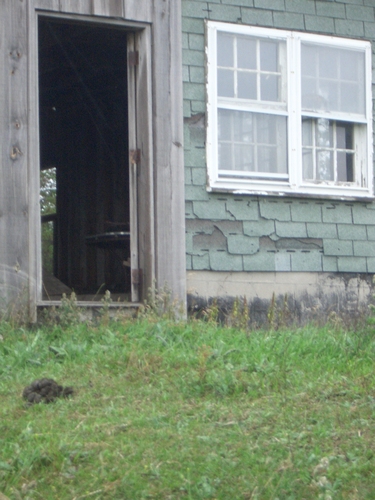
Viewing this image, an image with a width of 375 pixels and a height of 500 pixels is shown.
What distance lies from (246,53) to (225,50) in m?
0.26

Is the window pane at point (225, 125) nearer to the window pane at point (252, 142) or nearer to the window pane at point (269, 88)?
the window pane at point (252, 142)

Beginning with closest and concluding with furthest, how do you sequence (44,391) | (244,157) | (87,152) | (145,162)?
1. (44,391)
2. (145,162)
3. (244,157)
4. (87,152)

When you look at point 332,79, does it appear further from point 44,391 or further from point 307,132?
point 44,391

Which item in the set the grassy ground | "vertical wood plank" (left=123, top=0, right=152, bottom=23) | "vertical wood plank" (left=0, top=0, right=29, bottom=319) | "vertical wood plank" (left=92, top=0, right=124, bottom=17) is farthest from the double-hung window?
the grassy ground

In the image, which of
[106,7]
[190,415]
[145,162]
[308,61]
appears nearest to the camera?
[190,415]

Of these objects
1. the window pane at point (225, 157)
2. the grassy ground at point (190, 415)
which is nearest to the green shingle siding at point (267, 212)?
the window pane at point (225, 157)

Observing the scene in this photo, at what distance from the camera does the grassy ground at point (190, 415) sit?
12.2 ft

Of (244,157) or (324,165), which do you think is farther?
(324,165)

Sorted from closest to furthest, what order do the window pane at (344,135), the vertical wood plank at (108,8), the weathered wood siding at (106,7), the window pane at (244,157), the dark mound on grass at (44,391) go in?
the dark mound on grass at (44,391) < the weathered wood siding at (106,7) < the vertical wood plank at (108,8) < the window pane at (244,157) < the window pane at (344,135)

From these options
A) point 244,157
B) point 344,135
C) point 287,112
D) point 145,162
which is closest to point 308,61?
point 287,112

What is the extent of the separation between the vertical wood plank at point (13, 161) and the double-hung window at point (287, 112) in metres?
1.89

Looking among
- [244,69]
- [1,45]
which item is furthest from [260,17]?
[1,45]

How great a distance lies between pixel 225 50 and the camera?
8586 mm

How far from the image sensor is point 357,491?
3.62 meters
